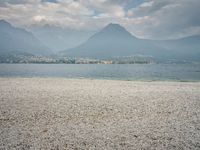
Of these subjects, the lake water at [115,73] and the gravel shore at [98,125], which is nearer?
the gravel shore at [98,125]

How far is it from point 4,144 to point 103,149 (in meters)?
4.82

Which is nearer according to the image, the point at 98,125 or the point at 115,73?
the point at 98,125

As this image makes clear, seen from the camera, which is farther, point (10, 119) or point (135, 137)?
point (10, 119)

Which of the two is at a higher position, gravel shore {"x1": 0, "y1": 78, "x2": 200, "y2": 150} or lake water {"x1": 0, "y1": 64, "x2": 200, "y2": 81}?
gravel shore {"x1": 0, "y1": 78, "x2": 200, "y2": 150}

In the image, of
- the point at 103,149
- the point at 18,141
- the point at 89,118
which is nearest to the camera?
the point at 103,149

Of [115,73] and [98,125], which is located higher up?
[98,125]

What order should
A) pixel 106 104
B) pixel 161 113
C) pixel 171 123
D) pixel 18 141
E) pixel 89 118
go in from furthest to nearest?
pixel 106 104
pixel 161 113
pixel 89 118
pixel 171 123
pixel 18 141

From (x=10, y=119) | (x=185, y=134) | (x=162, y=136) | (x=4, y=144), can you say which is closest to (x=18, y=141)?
(x=4, y=144)

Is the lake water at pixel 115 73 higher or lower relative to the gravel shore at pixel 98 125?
lower

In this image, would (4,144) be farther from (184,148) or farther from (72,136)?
(184,148)

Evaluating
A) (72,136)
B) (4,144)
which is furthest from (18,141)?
(72,136)

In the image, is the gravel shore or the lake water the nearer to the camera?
the gravel shore

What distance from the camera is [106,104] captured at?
19.5m

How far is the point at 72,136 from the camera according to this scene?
11367mm
